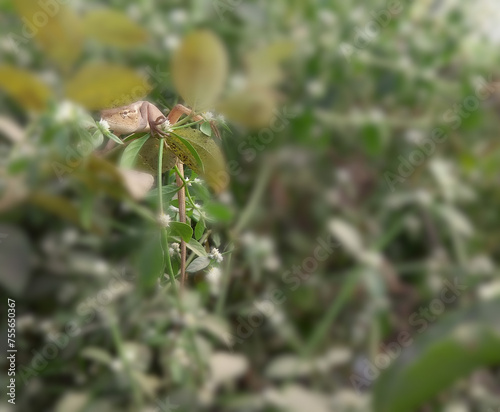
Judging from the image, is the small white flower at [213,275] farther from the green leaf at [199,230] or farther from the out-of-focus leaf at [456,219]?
the out-of-focus leaf at [456,219]

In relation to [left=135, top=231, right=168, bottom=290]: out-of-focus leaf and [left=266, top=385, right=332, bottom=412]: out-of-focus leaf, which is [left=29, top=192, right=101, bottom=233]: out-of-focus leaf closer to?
[left=135, top=231, right=168, bottom=290]: out-of-focus leaf

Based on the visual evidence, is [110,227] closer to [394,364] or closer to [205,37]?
[205,37]

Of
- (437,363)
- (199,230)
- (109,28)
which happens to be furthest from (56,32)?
(437,363)

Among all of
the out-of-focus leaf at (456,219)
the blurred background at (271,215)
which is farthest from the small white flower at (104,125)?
the out-of-focus leaf at (456,219)

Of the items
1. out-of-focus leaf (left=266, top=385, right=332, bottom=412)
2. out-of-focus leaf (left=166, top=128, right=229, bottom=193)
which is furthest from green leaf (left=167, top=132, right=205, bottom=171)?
out-of-focus leaf (left=266, top=385, right=332, bottom=412)

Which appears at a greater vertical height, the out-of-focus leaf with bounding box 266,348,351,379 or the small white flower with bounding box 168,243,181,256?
the small white flower with bounding box 168,243,181,256

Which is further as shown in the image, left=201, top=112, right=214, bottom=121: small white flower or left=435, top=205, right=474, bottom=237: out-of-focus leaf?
left=435, top=205, right=474, bottom=237: out-of-focus leaf

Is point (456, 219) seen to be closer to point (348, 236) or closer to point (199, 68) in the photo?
point (348, 236)

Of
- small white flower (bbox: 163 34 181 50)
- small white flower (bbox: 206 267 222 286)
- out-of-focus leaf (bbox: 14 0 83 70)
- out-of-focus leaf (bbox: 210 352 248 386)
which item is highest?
small white flower (bbox: 163 34 181 50)

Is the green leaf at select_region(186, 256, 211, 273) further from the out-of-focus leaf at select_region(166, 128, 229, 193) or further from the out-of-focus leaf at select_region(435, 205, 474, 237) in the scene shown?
the out-of-focus leaf at select_region(435, 205, 474, 237)
